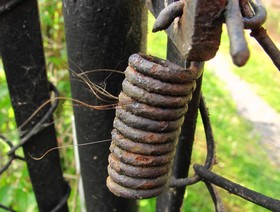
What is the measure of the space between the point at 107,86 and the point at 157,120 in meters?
0.25

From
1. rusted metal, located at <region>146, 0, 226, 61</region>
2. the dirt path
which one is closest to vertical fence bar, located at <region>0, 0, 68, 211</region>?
rusted metal, located at <region>146, 0, 226, 61</region>

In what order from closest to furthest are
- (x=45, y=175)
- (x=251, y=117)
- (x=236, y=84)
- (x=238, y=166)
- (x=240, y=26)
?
(x=240, y=26)
(x=45, y=175)
(x=238, y=166)
(x=251, y=117)
(x=236, y=84)

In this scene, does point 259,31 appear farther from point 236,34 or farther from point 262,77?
point 262,77

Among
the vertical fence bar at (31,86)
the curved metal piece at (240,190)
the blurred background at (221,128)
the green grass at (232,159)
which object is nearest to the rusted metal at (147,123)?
the curved metal piece at (240,190)

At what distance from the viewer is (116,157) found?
1.72 feet

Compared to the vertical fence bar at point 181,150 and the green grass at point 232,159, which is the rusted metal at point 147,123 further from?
the green grass at point 232,159

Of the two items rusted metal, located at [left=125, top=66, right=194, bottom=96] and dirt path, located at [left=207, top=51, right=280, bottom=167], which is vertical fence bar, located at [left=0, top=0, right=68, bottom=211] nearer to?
rusted metal, located at [left=125, top=66, right=194, bottom=96]

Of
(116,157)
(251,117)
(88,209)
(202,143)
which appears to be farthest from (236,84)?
(116,157)

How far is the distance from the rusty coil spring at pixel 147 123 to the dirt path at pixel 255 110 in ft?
7.50

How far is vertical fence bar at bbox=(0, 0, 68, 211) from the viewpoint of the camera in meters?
0.73

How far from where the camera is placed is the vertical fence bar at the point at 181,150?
0.64 meters

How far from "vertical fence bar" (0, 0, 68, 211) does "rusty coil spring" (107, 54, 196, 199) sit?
13.0 inches

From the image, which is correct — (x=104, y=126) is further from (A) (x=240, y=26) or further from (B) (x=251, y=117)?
(B) (x=251, y=117)

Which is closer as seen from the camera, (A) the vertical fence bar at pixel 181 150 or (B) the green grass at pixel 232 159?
(A) the vertical fence bar at pixel 181 150
